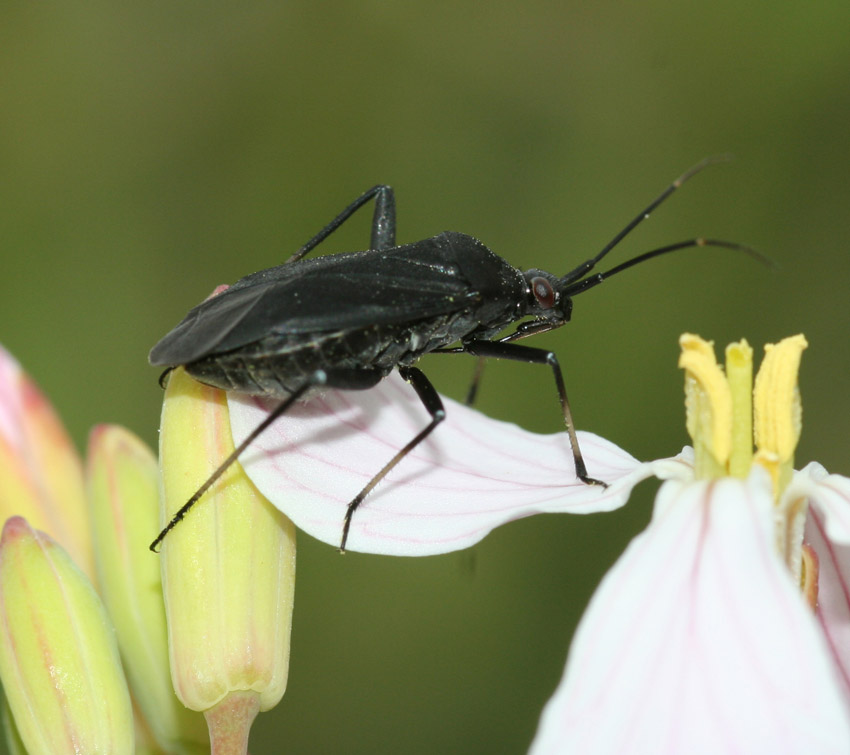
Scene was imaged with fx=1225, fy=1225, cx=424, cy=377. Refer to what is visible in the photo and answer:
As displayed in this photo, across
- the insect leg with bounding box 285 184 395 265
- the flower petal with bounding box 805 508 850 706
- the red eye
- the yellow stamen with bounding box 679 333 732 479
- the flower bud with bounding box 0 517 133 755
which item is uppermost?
the insect leg with bounding box 285 184 395 265

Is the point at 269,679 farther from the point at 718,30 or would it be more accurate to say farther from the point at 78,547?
the point at 718,30

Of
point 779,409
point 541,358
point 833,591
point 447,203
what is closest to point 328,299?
point 541,358

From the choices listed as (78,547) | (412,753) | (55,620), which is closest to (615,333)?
(412,753)

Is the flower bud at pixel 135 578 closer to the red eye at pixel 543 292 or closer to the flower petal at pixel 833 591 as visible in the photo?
the red eye at pixel 543 292

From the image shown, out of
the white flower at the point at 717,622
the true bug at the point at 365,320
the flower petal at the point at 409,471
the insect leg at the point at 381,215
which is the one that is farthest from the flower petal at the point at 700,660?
the insect leg at the point at 381,215

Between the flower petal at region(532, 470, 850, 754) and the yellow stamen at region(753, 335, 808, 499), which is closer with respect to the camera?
the flower petal at region(532, 470, 850, 754)

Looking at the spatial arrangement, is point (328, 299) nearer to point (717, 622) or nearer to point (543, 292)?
point (543, 292)

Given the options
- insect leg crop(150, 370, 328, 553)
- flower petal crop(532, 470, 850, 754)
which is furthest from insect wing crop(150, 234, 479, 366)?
flower petal crop(532, 470, 850, 754)

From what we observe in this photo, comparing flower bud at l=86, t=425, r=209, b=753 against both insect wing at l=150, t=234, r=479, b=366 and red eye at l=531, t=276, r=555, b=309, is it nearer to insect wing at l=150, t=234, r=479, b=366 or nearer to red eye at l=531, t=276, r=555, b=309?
insect wing at l=150, t=234, r=479, b=366
